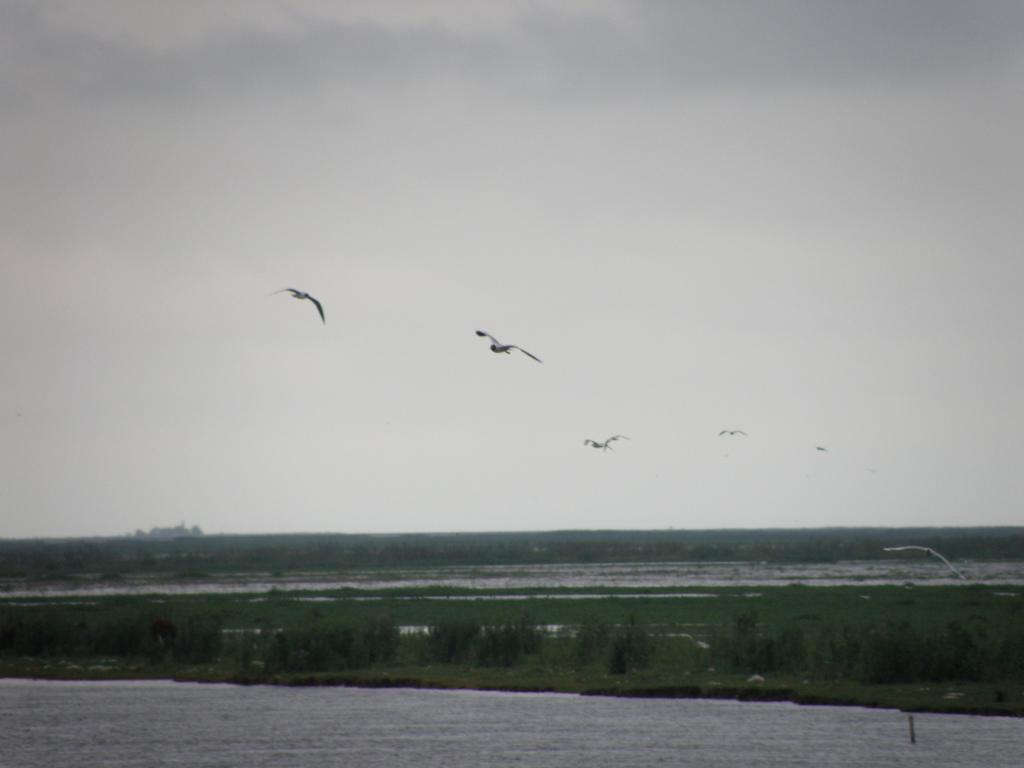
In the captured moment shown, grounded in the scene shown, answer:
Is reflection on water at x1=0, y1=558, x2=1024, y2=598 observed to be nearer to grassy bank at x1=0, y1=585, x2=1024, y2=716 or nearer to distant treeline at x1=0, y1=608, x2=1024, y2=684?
grassy bank at x1=0, y1=585, x2=1024, y2=716

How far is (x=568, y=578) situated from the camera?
9969 cm

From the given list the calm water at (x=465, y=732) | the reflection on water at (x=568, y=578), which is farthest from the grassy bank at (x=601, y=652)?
the reflection on water at (x=568, y=578)

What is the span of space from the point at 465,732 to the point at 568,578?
68.2 metres

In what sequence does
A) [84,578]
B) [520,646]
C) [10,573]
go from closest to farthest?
1. [520,646]
2. [84,578]
3. [10,573]

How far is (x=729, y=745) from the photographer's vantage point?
29859 millimetres

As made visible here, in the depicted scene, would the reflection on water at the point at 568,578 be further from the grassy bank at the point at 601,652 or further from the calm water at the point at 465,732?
the calm water at the point at 465,732

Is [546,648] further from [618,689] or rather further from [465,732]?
[465,732]

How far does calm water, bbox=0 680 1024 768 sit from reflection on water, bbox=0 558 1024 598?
47773mm

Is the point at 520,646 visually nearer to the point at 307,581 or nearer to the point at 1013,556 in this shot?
the point at 307,581

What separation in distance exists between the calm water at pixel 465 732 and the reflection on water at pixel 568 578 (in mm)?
47773

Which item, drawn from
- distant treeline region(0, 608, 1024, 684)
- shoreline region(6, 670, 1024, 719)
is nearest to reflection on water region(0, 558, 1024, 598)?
distant treeline region(0, 608, 1024, 684)

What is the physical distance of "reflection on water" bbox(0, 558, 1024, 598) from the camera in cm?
8831

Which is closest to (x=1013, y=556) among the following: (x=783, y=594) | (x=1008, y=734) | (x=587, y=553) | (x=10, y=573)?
(x=587, y=553)

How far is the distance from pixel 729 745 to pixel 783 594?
4455 cm
